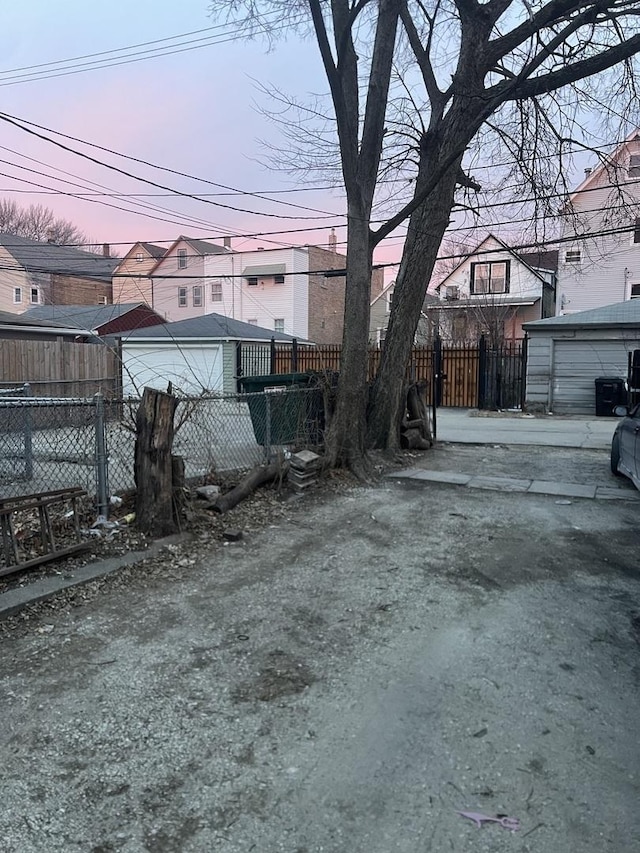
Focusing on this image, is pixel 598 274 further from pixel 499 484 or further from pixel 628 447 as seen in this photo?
pixel 499 484

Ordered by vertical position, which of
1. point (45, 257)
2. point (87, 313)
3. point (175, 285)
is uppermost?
point (45, 257)

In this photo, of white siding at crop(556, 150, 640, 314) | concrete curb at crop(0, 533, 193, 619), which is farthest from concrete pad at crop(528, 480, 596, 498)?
white siding at crop(556, 150, 640, 314)

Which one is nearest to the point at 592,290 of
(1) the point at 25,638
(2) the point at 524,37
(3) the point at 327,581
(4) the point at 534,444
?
(4) the point at 534,444

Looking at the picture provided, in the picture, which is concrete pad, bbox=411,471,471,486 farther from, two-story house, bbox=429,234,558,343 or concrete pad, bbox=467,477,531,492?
two-story house, bbox=429,234,558,343

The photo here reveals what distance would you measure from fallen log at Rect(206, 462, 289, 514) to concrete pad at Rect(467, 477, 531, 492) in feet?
8.76

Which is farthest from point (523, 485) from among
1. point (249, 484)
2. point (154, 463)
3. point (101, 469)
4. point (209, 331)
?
point (209, 331)

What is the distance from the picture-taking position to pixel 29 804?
2336 millimetres

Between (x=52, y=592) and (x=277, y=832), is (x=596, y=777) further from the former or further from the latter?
(x=52, y=592)

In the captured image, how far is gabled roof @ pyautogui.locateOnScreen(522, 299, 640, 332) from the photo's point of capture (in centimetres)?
1808

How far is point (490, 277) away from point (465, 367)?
1353 centimetres

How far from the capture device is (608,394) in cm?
1783

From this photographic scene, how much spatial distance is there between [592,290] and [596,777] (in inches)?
1131

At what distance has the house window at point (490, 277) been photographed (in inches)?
1289

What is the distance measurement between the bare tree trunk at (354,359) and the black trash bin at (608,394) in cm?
1148
